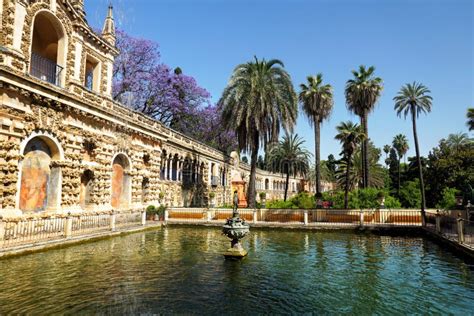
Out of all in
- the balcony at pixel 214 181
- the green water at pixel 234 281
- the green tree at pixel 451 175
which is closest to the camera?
the green water at pixel 234 281

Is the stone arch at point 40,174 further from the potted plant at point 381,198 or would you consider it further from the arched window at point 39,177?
the potted plant at point 381,198

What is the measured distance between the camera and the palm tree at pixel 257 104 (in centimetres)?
2762

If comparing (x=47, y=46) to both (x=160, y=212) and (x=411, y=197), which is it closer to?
(x=160, y=212)

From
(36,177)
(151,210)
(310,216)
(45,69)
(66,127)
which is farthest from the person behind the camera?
(151,210)

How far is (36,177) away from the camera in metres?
16.4

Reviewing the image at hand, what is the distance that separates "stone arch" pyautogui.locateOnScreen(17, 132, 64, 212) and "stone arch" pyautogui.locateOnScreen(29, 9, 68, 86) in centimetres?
434

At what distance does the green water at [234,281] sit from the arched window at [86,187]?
530 centimetres

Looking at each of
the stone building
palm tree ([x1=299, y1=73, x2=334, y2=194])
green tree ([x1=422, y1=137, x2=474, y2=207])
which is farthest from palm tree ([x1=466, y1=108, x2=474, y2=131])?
the stone building

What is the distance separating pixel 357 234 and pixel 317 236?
10.4 ft

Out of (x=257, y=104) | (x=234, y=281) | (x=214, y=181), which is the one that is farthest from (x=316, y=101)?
(x=234, y=281)

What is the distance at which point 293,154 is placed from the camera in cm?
6012

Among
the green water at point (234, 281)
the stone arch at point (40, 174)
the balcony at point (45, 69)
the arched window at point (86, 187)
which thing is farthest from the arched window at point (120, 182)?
the green water at point (234, 281)

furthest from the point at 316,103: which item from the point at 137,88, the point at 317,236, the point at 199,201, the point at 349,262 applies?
the point at 349,262

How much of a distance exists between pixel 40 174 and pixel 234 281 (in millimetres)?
12667
